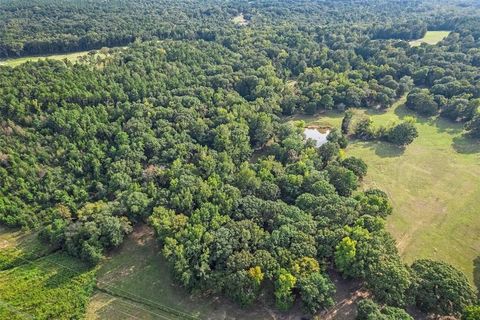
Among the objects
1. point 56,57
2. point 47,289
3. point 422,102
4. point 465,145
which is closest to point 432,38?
point 422,102

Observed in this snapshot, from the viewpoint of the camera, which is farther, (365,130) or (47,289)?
(365,130)

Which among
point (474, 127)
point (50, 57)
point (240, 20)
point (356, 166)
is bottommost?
point (474, 127)

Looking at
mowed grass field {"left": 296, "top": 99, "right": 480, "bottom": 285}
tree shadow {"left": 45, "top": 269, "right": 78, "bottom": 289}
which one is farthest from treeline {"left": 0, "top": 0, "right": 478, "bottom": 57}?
tree shadow {"left": 45, "top": 269, "right": 78, "bottom": 289}

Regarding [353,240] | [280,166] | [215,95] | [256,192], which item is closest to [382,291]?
[353,240]

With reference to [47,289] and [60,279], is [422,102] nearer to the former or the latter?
[60,279]

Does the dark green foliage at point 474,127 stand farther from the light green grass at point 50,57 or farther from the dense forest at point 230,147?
the light green grass at point 50,57

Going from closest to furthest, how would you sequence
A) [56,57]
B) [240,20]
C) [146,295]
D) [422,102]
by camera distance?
[146,295] → [422,102] → [56,57] → [240,20]
